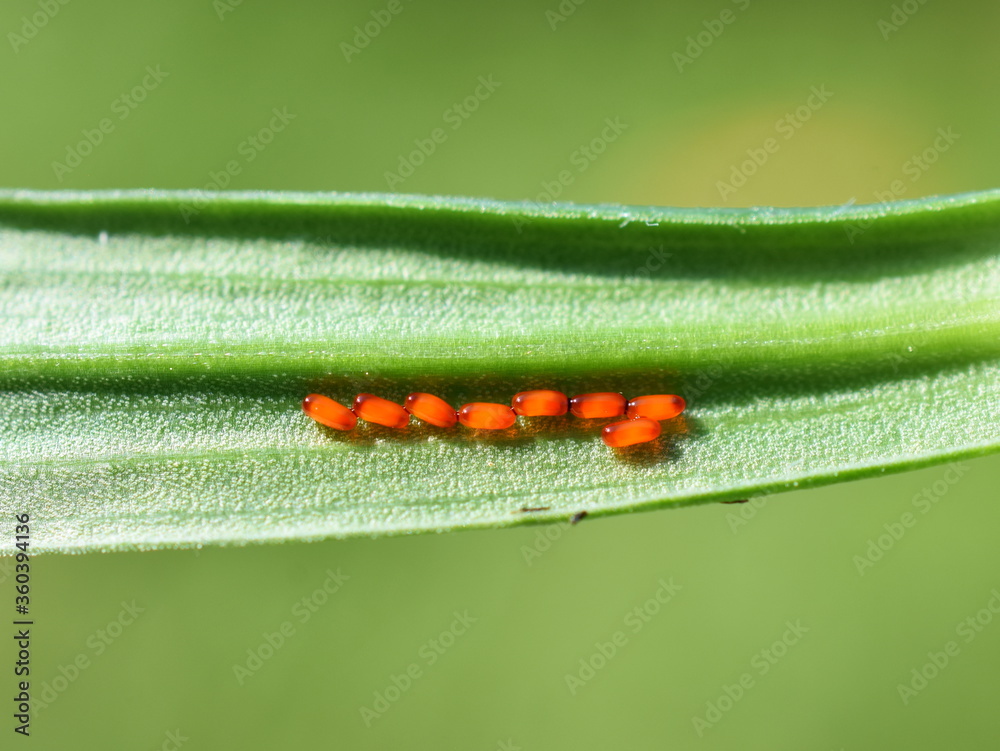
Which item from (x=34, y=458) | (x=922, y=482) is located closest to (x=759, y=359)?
(x=34, y=458)

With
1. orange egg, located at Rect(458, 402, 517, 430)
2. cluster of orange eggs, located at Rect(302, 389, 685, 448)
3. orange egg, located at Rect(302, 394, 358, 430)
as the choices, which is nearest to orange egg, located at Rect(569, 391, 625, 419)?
cluster of orange eggs, located at Rect(302, 389, 685, 448)

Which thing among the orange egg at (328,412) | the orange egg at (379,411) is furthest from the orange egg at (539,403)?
the orange egg at (328,412)

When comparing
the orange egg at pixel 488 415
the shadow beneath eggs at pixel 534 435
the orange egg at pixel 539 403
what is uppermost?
the orange egg at pixel 539 403

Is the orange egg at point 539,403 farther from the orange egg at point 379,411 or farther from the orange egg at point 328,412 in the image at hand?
the orange egg at point 328,412

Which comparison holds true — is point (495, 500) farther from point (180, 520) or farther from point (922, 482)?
point (922, 482)

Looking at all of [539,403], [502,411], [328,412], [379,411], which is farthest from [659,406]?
[328,412]
